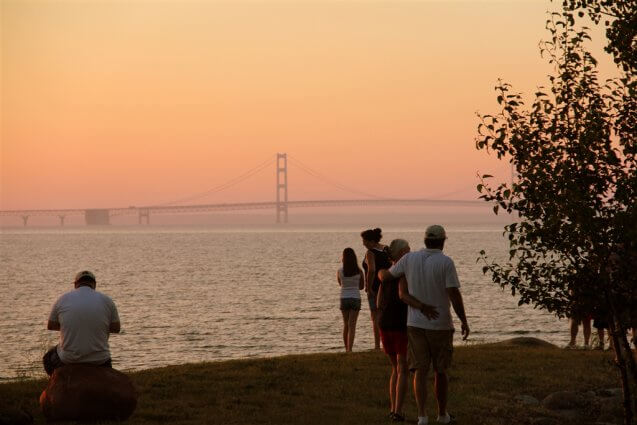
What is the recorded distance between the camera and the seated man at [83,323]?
979 cm

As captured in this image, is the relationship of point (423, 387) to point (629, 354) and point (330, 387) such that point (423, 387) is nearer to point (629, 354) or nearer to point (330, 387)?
point (629, 354)

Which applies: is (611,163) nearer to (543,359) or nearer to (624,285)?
(624,285)

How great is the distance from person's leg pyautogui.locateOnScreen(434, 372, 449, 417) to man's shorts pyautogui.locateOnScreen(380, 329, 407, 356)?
0.50m

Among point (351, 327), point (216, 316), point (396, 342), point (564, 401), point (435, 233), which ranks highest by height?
point (435, 233)

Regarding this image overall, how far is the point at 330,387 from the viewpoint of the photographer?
12.3 m

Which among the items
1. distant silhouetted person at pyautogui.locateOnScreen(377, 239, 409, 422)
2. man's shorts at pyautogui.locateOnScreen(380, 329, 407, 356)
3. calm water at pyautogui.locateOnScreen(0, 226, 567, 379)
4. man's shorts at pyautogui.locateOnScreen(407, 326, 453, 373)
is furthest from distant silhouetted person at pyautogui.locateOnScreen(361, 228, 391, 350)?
calm water at pyautogui.locateOnScreen(0, 226, 567, 379)

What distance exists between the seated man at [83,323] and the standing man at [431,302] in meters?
2.99

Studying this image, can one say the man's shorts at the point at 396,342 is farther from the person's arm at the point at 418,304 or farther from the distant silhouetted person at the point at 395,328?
the person's arm at the point at 418,304

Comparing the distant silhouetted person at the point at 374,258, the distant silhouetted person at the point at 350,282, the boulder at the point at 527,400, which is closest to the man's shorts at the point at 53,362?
the distant silhouetted person at the point at 374,258

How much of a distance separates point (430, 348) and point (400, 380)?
650mm

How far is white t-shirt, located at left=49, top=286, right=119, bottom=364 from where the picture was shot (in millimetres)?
9781

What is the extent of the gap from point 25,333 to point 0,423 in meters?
22.9

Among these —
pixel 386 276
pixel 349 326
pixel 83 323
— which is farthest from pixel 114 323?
pixel 349 326

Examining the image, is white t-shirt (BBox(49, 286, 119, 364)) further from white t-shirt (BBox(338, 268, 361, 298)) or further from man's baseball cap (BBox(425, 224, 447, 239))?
white t-shirt (BBox(338, 268, 361, 298))
